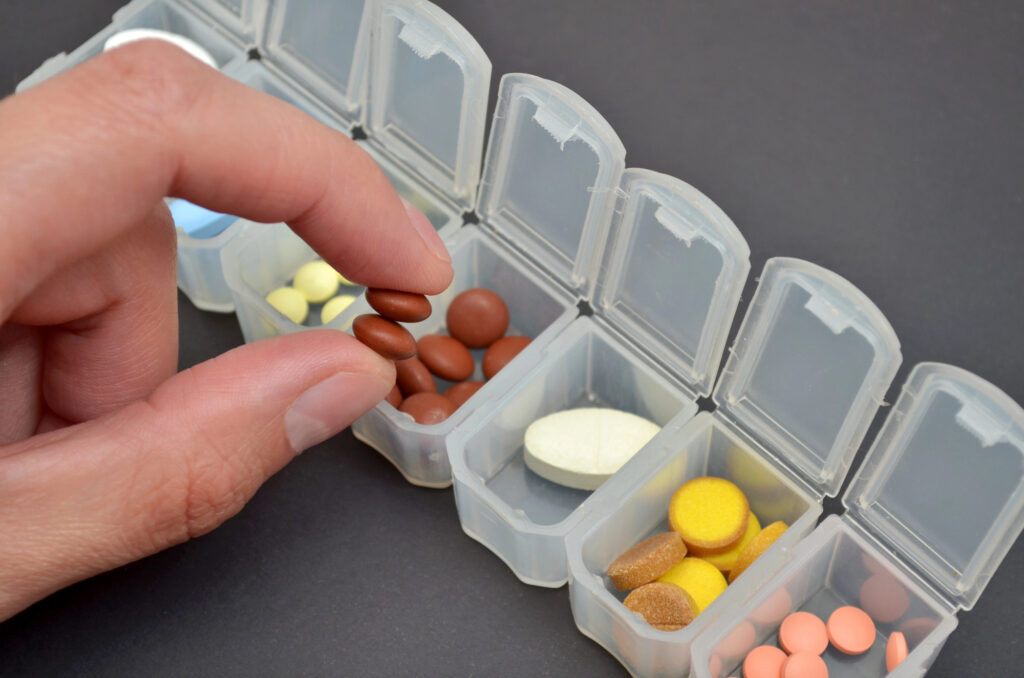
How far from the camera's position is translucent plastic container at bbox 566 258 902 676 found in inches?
67.5

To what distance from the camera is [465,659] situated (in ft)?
6.07

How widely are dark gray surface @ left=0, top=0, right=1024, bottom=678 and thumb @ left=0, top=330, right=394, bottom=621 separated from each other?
0.95 ft

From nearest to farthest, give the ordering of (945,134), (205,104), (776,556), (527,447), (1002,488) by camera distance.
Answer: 1. (205,104)
2. (1002,488)
3. (776,556)
4. (527,447)
5. (945,134)

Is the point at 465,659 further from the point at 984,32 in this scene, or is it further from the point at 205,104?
the point at 984,32


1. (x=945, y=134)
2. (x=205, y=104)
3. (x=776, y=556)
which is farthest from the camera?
(x=945, y=134)

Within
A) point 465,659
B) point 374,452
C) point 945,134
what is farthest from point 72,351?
point 945,134

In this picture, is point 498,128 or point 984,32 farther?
point 984,32

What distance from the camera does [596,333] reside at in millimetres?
2008

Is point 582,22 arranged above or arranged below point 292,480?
above

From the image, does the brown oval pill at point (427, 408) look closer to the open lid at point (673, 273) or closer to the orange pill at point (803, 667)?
the open lid at point (673, 273)

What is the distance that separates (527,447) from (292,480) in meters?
0.35

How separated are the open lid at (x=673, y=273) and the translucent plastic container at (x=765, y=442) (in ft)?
0.13

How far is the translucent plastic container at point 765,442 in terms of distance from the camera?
171cm

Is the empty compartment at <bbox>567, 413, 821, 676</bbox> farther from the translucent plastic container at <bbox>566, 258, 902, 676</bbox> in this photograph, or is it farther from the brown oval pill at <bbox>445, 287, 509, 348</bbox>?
the brown oval pill at <bbox>445, 287, 509, 348</bbox>
